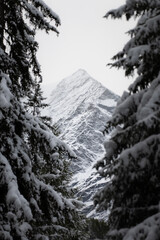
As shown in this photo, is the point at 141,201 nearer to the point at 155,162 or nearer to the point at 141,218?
the point at 141,218

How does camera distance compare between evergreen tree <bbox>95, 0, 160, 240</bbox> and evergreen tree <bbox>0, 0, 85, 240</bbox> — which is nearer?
evergreen tree <bbox>95, 0, 160, 240</bbox>

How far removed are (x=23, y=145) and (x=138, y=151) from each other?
2.97 m

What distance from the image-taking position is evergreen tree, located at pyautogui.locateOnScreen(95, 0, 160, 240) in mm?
4434

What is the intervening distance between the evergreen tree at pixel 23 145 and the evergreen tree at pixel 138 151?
5.19ft

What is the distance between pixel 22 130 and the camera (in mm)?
6617

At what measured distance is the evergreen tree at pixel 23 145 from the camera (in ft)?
17.5

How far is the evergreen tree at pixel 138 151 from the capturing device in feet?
14.5

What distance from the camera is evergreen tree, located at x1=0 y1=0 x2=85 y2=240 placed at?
17.5 feet

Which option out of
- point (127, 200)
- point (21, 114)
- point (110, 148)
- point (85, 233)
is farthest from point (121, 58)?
point (85, 233)

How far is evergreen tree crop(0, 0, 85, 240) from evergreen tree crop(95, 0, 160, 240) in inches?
62.3

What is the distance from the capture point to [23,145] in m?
6.44

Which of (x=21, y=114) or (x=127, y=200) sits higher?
(x=21, y=114)

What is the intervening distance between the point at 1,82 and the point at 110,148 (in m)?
2.50

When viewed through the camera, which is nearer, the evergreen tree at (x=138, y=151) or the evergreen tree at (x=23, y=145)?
the evergreen tree at (x=138, y=151)
